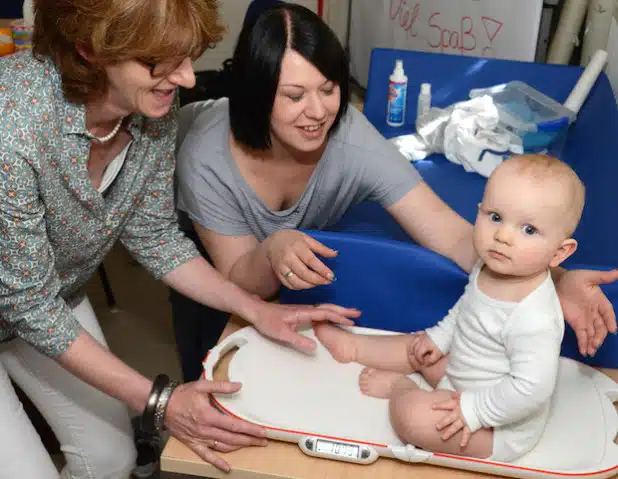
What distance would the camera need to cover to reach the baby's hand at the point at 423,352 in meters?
1.06

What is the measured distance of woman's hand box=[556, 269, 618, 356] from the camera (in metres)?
0.96

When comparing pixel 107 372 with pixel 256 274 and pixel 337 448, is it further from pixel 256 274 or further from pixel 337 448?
pixel 337 448

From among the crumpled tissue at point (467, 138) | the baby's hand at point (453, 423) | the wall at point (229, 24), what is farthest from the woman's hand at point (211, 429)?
the wall at point (229, 24)

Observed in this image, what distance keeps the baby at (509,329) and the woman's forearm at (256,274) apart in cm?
32

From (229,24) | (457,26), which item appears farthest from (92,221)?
(229,24)

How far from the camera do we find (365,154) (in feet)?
4.30

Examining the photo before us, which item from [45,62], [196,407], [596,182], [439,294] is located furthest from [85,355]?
[596,182]

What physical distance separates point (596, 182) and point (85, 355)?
42.4 inches

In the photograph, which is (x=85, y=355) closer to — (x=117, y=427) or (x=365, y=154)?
(x=117, y=427)

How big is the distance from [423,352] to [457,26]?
1.37 m

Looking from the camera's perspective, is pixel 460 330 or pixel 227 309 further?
pixel 227 309

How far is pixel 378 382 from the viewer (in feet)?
3.43

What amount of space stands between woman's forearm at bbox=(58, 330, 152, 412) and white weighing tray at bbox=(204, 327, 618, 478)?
130 mm

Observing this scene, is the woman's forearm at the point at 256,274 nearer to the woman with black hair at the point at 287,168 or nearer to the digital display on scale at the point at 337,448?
the woman with black hair at the point at 287,168
